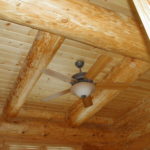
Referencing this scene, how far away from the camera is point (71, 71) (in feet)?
12.0

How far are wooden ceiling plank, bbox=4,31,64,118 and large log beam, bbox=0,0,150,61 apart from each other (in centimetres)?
41

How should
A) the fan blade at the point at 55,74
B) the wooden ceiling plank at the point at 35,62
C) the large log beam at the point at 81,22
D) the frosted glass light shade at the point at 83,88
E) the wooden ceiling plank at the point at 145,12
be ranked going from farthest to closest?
1. the frosted glass light shade at the point at 83,88
2. the fan blade at the point at 55,74
3. the wooden ceiling plank at the point at 35,62
4. the large log beam at the point at 81,22
5. the wooden ceiling plank at the point at 145,12

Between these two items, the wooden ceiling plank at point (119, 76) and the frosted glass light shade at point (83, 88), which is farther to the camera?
the frosted glass light shade at point (83, 88)

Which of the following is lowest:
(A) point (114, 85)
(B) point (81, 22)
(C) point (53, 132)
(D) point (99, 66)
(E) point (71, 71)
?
(C) point (53, 132)

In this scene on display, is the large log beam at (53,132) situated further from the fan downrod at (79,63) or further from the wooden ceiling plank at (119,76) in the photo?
the fan downrod at (79,63)

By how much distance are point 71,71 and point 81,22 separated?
64.6 inches

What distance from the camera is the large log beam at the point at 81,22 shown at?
191 centimetres

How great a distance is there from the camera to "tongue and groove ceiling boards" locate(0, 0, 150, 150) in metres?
2.07

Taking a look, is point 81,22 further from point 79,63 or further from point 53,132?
point 53,132

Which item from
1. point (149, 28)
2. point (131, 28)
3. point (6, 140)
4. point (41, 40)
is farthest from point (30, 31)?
point (6, 140)

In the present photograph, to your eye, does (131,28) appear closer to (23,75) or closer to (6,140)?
(23,75)

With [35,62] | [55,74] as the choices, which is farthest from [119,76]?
[35,62]

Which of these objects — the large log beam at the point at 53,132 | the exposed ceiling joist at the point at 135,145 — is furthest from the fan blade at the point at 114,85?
the exposed ceiling joist at the point at 135,145

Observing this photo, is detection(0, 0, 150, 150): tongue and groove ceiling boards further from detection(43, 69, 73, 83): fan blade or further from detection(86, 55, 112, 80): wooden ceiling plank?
detection(43, 69, 73, 83): fan blade
